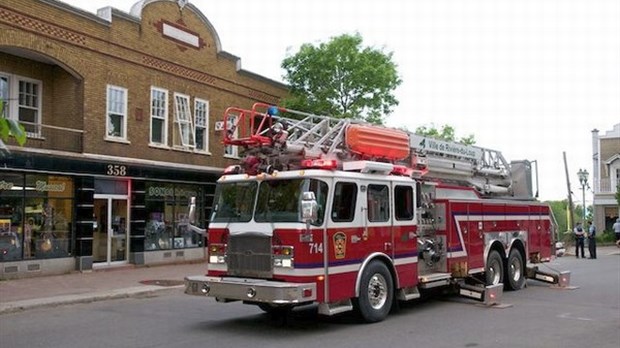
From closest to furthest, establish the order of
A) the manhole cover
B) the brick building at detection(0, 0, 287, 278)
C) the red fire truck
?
the red fire truck < the manhole cover < the brick building at detection(0, 0, 287, 278)

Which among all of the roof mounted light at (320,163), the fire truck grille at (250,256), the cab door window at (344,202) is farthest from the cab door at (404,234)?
the fire truck grille at (250,256)

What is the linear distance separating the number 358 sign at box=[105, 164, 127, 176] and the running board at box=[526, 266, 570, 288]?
1180 cm

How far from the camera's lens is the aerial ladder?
9.54 m

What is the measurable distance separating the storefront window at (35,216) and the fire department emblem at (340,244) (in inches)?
415

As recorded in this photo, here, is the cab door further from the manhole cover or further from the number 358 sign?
the number 358 sign

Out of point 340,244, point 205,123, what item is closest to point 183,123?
point 205,123

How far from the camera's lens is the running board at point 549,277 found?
14695 mm

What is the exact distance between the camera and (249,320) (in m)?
10.3

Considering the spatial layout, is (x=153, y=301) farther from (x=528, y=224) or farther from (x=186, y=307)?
(x=528, y=224)

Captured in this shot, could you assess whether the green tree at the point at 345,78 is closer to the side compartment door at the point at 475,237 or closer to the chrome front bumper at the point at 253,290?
the side compartment door at the point at 475,237

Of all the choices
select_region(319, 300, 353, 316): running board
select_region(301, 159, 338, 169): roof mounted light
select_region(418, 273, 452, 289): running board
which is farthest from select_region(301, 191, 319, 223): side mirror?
select_region(418, 273, 452, 289): running board

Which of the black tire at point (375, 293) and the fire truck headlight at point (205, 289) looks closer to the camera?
the fire truck headlight at point (205, 289)

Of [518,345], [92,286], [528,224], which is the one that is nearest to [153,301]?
[92,286]

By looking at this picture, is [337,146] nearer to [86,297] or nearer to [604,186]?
[86,297]
